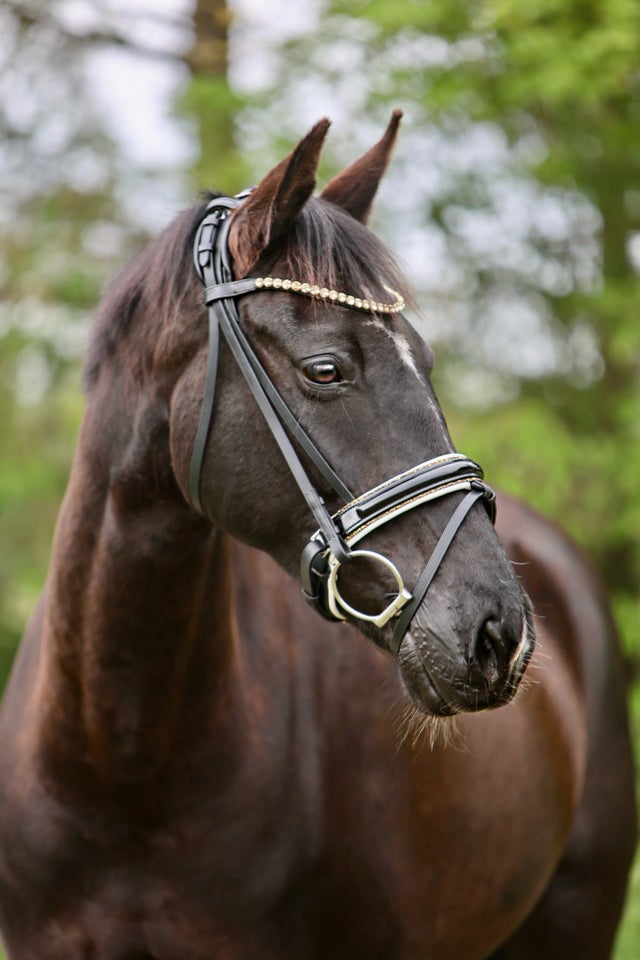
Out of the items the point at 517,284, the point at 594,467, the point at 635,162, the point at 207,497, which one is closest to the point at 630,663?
the point at 594,467

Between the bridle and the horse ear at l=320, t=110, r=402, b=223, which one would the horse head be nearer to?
the bridle

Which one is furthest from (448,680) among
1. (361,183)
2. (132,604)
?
(361,183)

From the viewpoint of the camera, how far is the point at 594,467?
7668 millimetres

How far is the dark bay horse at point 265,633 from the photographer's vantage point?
79.4 inches

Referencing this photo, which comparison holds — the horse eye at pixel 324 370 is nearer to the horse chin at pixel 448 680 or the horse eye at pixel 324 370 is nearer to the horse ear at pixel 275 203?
the horse ear at pixel 275 203

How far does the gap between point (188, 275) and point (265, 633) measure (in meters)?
0.95

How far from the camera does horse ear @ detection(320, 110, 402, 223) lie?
2.54m

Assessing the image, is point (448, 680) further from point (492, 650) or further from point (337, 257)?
point (337, 257)

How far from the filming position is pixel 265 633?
267cm

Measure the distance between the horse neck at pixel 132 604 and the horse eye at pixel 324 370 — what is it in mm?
416

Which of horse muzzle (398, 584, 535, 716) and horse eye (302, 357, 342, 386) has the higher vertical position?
horse eye (302, 357, 342, 386)

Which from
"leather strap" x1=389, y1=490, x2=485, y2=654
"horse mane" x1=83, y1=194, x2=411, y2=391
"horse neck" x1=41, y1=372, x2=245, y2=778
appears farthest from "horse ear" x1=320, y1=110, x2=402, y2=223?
"leather strap" x1=389, y1=490, x2=485, y2=654

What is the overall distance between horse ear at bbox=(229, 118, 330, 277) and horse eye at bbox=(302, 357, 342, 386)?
0.29 metres

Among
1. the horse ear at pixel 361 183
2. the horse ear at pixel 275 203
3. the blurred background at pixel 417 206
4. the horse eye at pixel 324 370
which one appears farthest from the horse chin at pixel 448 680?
the blurred background at pixel 417 206
